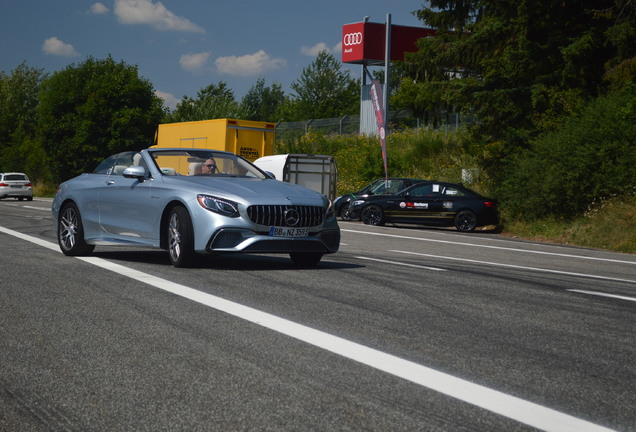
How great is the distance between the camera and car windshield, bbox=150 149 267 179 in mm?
10664

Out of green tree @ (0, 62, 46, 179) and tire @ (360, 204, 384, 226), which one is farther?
green tree @ (0, 62, 46, 179)

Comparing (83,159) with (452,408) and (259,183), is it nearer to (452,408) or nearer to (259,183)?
(259,183)

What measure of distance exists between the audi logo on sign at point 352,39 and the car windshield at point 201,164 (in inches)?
1742

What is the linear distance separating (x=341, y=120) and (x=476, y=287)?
126 feet

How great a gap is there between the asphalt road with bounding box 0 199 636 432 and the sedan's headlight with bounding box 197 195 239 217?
672 mm

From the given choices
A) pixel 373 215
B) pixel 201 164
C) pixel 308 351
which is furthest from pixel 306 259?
pixel 373 215

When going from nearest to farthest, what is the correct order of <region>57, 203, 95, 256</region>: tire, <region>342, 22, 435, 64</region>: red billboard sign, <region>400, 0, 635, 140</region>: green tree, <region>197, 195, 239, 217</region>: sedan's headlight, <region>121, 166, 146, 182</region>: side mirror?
1. <region>197, 195, 239, 217</region>: sedan's headlight
2. <region>121, 166, 146, 182</region>: side mirror
3. <region>57, 203, 95, 256</region>: tire
4. <region>400, 0, 635, 140</region>: green tree
5. <region>342, 22, 435, 64</region>: red billboard sign

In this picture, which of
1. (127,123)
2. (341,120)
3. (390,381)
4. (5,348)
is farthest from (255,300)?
(127,123)

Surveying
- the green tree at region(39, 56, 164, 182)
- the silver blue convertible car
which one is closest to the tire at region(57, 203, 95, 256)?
the silver blue convertible car

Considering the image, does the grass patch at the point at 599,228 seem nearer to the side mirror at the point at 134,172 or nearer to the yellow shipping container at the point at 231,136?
the yellow shipping container at the point at 231,136

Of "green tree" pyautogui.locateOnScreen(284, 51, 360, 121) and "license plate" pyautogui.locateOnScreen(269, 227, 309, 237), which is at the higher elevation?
"green tree" pyautogui.locateOnScreen(284, 51, 360, 121)

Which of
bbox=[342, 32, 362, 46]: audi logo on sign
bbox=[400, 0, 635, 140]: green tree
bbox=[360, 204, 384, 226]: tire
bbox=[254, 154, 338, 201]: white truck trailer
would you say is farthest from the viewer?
bbox=[342, 32, 362, 46]: audi logo on sign

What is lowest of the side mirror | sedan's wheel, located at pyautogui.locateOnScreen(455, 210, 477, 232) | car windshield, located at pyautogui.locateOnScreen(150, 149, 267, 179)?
sedan's wheel, located at pyautogui.locateOnScreen(455, 210, 477, 232)

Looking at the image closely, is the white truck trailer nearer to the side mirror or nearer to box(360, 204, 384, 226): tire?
box(360, 204, 384, 226): tire
